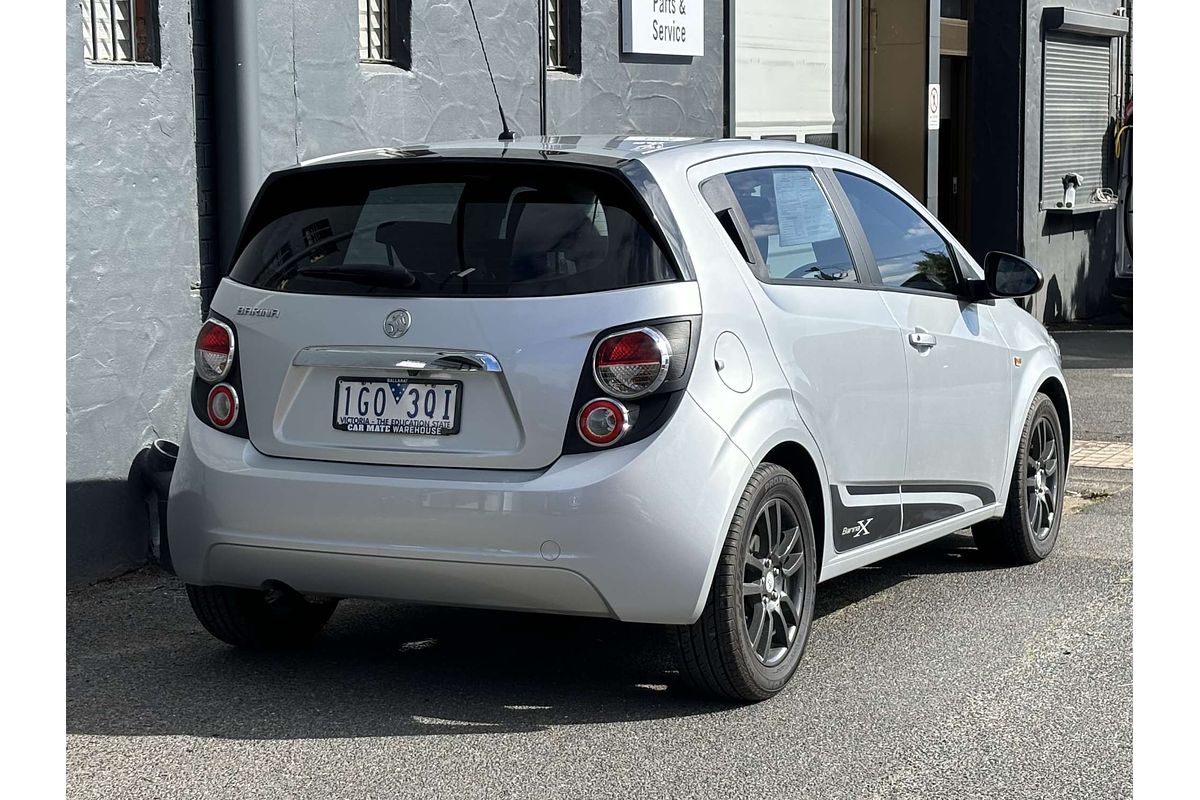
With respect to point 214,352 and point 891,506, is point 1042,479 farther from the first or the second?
point 214,352

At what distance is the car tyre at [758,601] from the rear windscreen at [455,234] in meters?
0.77

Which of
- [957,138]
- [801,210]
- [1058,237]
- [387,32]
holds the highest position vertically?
[387,32]

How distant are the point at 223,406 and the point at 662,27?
6.54 m

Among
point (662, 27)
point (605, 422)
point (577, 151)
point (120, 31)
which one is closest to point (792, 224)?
point (577, 151)

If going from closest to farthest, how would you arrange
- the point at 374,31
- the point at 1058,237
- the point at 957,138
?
the point at 374,31 → the point at 957,138 → the point at 1058,237

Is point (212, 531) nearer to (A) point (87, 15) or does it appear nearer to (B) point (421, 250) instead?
(B) point (421, 250)

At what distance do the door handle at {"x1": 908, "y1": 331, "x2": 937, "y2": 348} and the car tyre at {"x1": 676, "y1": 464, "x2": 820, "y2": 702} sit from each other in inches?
38.2

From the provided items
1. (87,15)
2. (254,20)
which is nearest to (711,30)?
(254,20)

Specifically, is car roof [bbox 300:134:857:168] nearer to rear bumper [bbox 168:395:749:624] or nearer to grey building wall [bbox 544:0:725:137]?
rear bumper [bbox 168:395:749:624]

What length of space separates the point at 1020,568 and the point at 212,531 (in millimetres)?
3449

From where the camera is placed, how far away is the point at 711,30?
11664mm

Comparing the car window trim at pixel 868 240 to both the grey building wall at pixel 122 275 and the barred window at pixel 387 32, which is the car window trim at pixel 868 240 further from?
the barred window at pixel 387 32

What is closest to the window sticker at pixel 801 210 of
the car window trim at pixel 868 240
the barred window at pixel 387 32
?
the car window trim at pixel 868 240

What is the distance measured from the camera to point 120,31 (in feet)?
23.8
